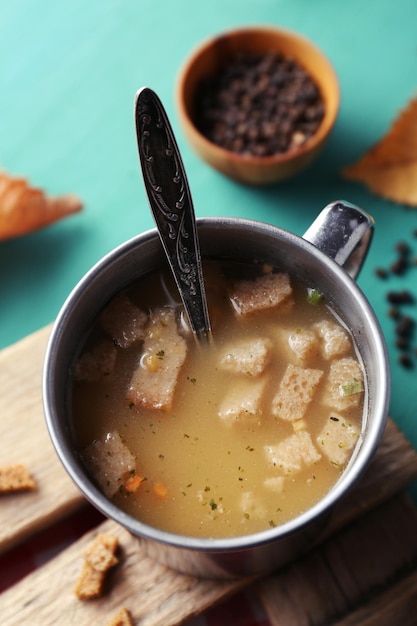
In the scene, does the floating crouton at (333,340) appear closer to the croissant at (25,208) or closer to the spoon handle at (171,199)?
the spoon handle at (171,199)

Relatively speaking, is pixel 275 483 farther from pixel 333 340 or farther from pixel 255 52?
pixel 255 52

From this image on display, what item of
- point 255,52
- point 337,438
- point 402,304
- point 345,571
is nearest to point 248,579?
point 345,571

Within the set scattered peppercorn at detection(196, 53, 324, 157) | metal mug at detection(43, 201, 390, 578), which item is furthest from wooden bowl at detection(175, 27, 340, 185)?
metal mug at detection(43, 201, 390, 578)

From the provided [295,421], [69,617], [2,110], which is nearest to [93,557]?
[69,617]

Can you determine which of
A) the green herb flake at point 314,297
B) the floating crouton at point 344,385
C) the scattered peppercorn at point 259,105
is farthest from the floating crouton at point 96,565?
the scattered peppercorn at point 259,105

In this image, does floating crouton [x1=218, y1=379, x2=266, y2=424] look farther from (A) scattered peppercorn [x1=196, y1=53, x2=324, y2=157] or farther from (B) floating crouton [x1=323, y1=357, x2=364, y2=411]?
(A) scattered peppercorn [x1=196, y1=53, x2=324, y2=157]
